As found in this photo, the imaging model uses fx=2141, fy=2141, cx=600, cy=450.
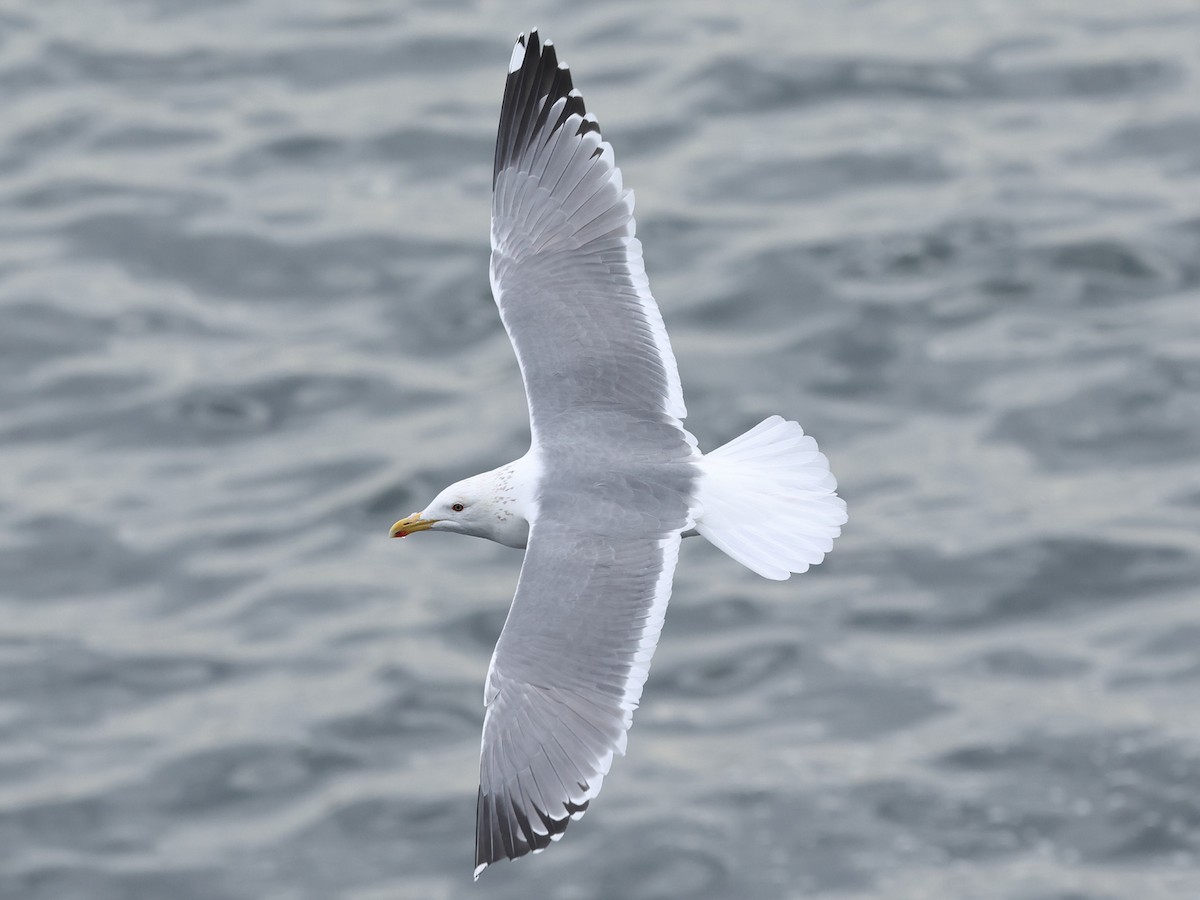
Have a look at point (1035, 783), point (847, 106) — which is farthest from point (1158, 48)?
point (1035, 783)

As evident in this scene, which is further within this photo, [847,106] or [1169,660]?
[847,106]

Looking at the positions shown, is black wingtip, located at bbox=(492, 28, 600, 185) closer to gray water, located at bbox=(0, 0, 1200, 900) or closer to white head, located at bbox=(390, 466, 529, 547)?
white head, located at bbox=(390, 466, 529, 547)

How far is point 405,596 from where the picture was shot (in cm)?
1273

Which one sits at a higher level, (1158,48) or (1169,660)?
(1158,48)

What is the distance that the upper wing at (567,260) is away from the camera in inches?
319

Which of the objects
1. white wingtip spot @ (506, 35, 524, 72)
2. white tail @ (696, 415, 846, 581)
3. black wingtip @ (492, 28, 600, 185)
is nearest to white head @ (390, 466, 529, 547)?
white tail @ (696, 415, 846, 581)

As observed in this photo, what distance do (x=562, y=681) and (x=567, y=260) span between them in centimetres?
203

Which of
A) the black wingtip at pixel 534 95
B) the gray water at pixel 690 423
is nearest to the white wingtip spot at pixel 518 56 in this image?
the black wingtip at pixel 534 95

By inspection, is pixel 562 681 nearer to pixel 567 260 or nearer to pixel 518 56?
pixel 567 260

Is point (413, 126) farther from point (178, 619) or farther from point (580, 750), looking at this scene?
point (580, 750)

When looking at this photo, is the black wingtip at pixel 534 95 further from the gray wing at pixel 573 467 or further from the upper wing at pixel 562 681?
the upper wing at pixel 562 681

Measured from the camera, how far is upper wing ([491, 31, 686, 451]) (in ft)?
26.6

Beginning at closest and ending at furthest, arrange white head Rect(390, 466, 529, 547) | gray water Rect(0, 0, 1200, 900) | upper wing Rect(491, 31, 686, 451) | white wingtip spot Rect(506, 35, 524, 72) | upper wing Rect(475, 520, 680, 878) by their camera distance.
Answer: upper wing Rect(475, 520, 680, 878), white head Rect(390, 466, 529, 547), upper wing Rect(491, 31, 686, 451), white wingtip spot Rect(506, 35, 524, 72), gray water Rect(0, 0, 1200, 900)

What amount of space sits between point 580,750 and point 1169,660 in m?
6.11
